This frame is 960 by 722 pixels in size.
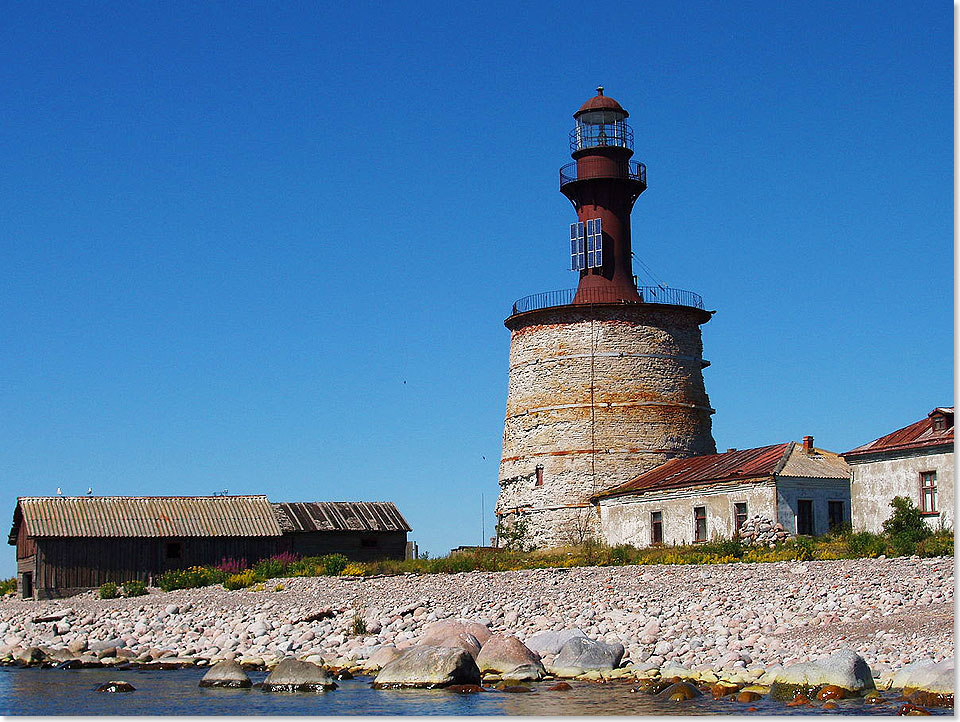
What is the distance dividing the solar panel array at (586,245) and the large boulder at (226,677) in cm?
2714

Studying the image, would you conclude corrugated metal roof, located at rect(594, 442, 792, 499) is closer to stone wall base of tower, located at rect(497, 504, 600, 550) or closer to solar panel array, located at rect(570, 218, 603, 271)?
stone wall base of tower, located at rect(497, 504, 600, 550)

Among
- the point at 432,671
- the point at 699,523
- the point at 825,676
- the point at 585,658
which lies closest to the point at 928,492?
the point at 699,523

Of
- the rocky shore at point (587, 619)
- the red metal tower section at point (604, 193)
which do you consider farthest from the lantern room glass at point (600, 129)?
the rocky shore at point (587, 619)

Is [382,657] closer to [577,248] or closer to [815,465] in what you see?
[815,465]

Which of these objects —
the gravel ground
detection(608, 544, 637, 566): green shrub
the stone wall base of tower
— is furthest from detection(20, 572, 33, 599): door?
detection(608, 544, 637, 566): green shrub

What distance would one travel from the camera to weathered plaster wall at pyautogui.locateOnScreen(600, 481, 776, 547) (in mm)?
37188

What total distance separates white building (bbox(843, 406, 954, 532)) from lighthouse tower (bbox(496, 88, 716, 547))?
8238mm

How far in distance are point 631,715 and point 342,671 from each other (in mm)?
6120

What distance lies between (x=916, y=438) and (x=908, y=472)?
2.99 feet

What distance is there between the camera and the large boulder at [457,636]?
811 inches

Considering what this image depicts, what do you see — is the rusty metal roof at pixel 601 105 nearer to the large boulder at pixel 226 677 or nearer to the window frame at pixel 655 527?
the window frame at pixel 655 527

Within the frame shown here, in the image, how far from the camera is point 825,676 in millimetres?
16500

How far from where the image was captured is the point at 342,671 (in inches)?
802

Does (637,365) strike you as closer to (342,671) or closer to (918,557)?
(918,557)
